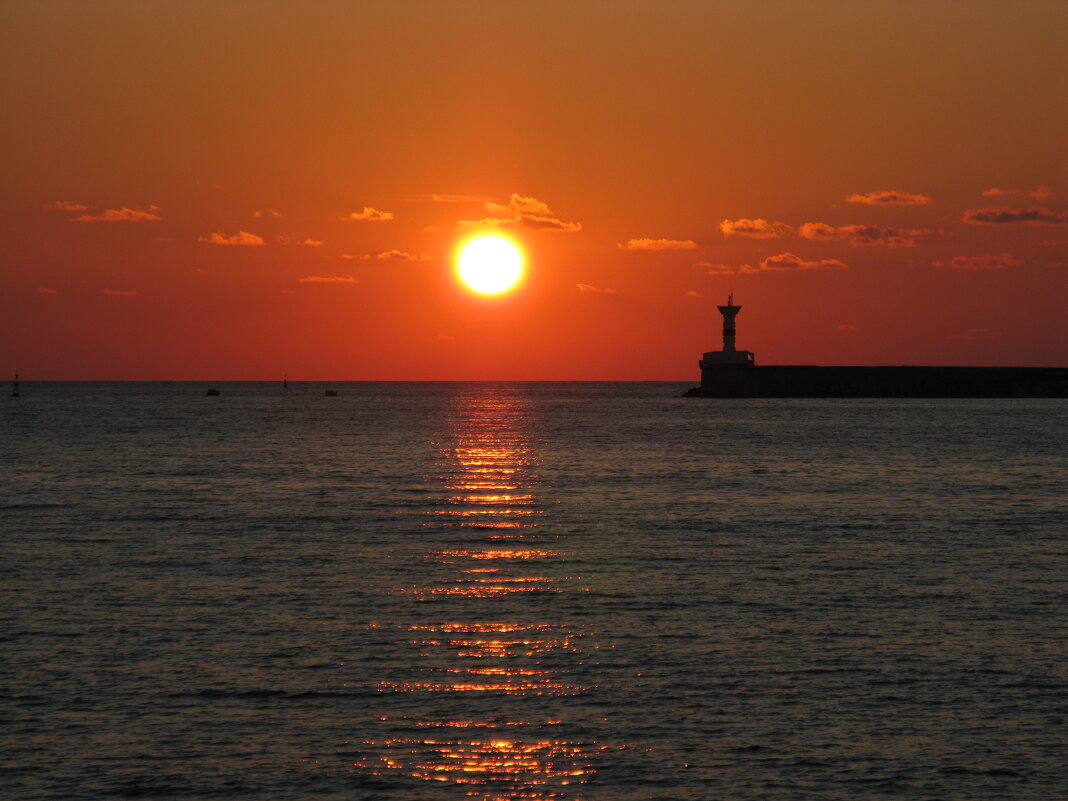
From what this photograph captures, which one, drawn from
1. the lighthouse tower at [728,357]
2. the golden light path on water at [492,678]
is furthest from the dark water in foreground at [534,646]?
the lighthouse tower at [728,357]

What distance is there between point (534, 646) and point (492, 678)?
2292mm

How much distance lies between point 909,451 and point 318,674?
211 feet

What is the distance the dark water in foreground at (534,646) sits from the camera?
14219mm

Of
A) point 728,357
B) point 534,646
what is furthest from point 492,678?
point 728,357

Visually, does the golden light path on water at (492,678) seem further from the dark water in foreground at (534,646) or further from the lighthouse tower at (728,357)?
the lighthouse tower at (728,357)

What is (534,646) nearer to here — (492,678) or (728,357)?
(492,678)

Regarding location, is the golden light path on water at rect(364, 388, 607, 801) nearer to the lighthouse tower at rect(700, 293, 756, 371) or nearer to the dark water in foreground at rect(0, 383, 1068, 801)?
the dark water in foreground at rect(0, 383, 1068, 801)

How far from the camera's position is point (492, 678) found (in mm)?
18031

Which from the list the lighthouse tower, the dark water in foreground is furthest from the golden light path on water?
the lighthouse tower

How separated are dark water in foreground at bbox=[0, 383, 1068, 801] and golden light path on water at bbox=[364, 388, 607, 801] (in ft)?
0.23

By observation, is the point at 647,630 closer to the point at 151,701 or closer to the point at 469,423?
the point at 151,701

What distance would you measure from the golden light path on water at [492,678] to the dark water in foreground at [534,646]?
69 millimetres

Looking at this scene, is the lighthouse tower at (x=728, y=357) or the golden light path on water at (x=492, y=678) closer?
the golden light path on water at (x=492, y=678)

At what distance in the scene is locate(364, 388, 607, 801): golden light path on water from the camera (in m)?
14.1
